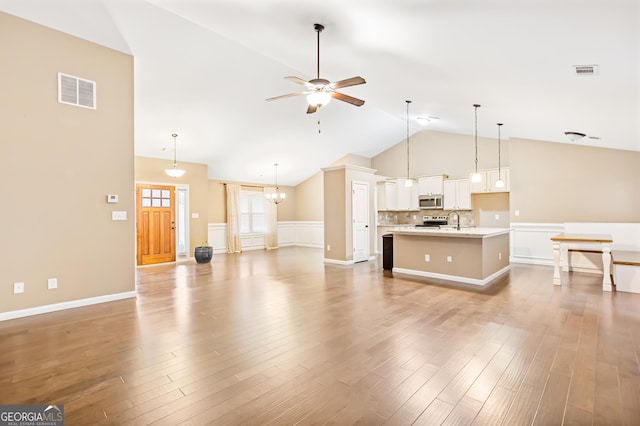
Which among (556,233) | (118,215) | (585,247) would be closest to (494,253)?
(585,247)

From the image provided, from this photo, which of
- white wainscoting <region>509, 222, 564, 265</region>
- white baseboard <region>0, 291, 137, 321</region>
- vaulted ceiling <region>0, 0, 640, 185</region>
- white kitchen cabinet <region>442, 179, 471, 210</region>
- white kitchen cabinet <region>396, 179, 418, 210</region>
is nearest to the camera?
vaulted ceiling <region>0, 0, 640, 185</region>

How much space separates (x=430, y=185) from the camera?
9414 millimetres

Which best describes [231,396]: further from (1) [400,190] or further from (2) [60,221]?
(1) [400,190]

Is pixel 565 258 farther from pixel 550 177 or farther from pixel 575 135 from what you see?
pixel 575 135

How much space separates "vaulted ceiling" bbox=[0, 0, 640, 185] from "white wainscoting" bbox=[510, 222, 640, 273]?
1.65 meters

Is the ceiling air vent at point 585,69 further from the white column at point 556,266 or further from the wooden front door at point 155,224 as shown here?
the wooden front door at point 155,224

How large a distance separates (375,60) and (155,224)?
22.9ft

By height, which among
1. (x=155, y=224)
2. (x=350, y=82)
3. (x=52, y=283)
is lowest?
(x=52, y=283)

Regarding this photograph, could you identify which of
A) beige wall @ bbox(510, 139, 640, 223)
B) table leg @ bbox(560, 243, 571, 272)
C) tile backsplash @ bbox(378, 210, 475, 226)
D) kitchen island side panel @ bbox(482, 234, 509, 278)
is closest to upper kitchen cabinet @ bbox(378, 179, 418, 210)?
tile backsplash @ bbox(378, 210, 475, 226)

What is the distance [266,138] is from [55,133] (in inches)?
190

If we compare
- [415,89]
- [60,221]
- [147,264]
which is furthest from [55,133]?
[415,89]

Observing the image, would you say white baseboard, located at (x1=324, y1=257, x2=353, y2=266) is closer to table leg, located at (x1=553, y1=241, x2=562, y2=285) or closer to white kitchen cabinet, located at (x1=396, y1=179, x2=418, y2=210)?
white kitchen cabinet, located at (x1=396, y1=179, x2=418, y2=210)

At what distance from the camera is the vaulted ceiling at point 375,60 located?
2617 mm

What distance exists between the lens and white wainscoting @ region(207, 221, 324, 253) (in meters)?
10.1
